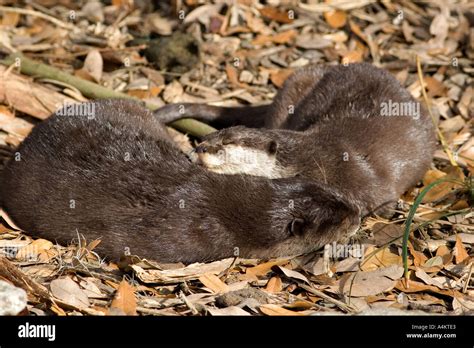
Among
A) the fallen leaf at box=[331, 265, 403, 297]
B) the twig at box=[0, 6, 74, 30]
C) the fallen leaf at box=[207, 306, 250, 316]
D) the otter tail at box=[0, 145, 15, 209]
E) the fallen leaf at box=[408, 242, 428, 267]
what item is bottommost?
the otter tail at box=[0, 145, 15, 209]

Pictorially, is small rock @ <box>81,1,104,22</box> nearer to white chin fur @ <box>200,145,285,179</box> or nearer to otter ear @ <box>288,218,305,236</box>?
white chin fur @ <box>200,145,285,179</box>

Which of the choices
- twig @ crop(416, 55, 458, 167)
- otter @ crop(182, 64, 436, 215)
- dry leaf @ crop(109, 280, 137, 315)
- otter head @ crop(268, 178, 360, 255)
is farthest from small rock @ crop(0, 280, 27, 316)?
twig @ crop(416, 55, 458, 167)

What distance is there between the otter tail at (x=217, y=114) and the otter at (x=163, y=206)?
1.03 metres

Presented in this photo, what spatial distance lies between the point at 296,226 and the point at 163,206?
59 cm

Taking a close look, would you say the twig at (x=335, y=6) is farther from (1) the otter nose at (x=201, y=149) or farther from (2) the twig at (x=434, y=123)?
(1) the otter nose at (x=201, y=149)

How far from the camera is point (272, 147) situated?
4.40m

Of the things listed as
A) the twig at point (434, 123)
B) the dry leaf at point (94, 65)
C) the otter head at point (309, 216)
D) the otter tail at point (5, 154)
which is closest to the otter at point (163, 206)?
the otter head at point (309, 216)

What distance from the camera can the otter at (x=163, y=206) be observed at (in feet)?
12.4

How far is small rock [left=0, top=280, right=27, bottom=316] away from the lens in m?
3.04

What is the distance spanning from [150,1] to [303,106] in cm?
163

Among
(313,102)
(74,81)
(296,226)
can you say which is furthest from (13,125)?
(296,226)

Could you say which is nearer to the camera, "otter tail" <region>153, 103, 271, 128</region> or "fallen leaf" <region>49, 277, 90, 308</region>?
"fallen leaf" <region>49, 277, 90, 308</region>

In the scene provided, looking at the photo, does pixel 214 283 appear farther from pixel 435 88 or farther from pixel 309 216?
pixel 435 88

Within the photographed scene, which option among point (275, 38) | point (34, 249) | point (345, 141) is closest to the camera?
point (34, 249)
